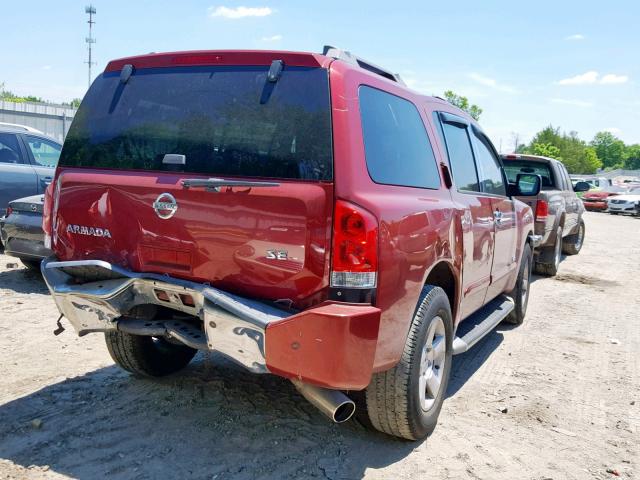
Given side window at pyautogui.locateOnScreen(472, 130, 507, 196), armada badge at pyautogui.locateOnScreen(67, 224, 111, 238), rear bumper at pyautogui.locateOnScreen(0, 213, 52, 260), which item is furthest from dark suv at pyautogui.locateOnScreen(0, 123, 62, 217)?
side window at pyautogui.locateOnScreen(472, 130, 507, 196)

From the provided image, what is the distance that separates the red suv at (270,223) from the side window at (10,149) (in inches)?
235

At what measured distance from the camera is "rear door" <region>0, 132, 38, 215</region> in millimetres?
8750

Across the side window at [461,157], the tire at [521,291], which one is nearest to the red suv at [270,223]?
the side window at [461,157]

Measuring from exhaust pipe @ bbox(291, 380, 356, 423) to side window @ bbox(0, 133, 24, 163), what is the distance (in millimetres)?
7561

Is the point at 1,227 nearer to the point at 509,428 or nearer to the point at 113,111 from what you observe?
the point at 113,111

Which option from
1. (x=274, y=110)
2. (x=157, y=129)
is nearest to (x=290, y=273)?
(x=274, y=110)

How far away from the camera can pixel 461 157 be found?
4664mm

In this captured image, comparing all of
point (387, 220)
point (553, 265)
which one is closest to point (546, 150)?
point (553, 265)

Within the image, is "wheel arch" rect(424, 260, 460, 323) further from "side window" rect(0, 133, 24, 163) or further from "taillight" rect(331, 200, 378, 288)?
"side window" rect(0, 133, 24, 163)

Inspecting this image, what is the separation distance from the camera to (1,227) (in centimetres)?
736

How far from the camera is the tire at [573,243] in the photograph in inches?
508

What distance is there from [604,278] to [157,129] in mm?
8960

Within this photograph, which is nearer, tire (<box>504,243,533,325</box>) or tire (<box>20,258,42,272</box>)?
tire (<box>504,243,533,325</box>)

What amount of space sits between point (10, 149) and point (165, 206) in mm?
6926
